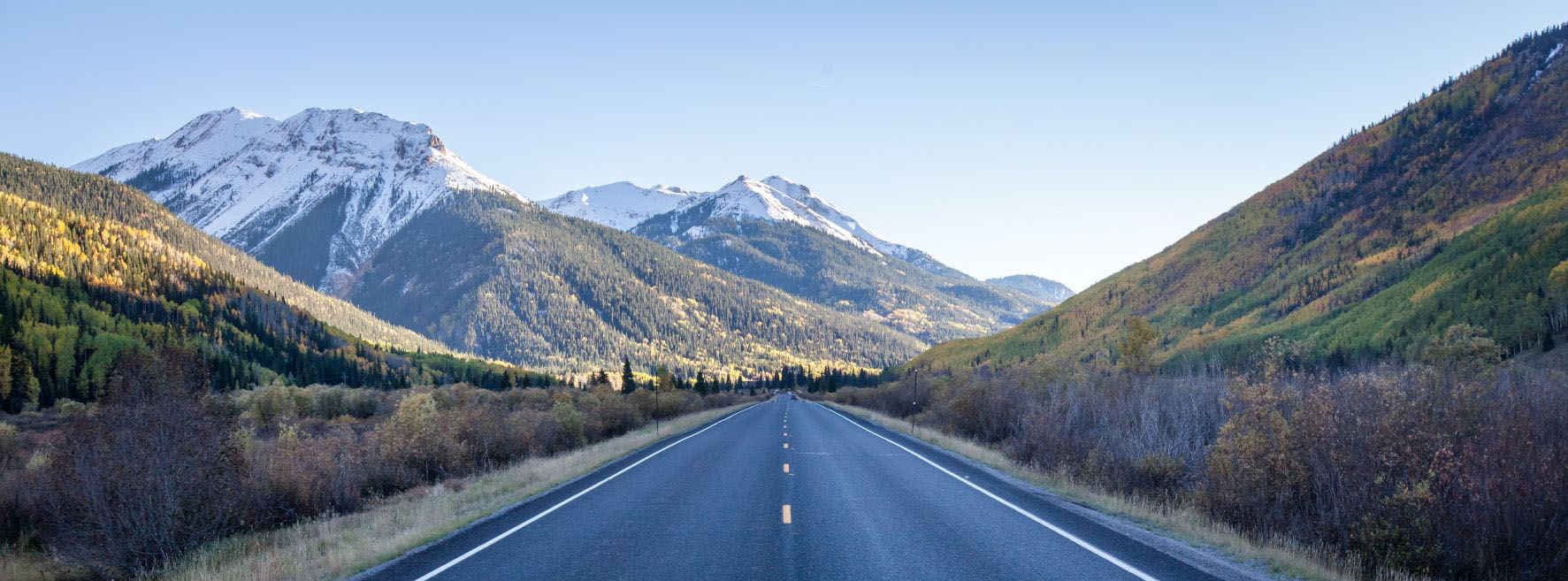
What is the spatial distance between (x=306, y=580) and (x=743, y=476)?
1127cm

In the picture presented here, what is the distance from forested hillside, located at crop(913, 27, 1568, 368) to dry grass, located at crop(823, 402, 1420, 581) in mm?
47618

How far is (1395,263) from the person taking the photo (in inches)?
5118

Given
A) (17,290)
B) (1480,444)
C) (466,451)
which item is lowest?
(466,451)

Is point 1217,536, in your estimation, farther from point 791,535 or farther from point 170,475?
point 170,475

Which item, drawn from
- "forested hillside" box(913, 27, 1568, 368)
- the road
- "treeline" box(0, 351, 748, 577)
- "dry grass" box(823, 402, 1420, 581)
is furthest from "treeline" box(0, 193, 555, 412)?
"forested hillside" box(913, 27, 1568, 368)

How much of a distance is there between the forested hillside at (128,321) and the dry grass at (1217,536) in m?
70.4

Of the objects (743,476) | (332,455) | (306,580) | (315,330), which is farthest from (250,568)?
(315,330)

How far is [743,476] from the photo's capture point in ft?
61.3

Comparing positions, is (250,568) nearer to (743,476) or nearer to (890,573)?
(890,573)

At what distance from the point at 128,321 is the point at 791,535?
4572 inches

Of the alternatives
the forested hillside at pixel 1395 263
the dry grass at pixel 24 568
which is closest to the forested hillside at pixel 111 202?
the forested hillside at pixel 1395 263

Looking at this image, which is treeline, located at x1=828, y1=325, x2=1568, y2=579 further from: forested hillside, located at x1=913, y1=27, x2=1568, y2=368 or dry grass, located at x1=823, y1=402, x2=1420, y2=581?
forested hillside, located at x1=913, y1=27, x2=1568, y2=368

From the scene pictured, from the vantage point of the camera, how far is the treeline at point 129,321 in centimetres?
7088

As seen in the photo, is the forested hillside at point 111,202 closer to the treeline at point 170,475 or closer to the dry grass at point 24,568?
the treeline at point 170,475
